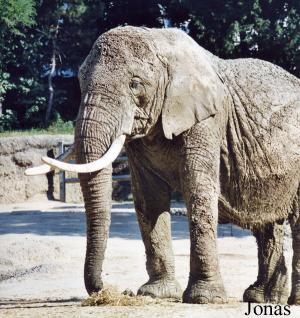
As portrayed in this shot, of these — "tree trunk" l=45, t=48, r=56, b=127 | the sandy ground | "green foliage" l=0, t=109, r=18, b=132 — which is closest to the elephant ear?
the sandy ground

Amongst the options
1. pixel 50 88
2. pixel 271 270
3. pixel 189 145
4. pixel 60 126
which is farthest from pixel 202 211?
pixel 50 88

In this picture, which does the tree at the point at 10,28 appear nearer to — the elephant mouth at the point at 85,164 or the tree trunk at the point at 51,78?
the tree trunk at the point at 51,78

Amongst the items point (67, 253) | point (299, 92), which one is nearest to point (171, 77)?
point (299, 92)

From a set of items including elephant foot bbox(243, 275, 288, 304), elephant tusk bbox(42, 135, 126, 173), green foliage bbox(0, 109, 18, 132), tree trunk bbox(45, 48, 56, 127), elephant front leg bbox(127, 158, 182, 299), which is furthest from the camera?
tree trunk bbox(45, 48, 56, 127)

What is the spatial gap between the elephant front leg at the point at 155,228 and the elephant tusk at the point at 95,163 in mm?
869

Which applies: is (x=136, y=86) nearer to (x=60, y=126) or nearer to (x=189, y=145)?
(x=189, y=145)

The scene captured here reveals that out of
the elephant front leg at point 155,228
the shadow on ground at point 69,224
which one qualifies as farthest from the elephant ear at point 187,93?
the shadow on ground at point 69,224

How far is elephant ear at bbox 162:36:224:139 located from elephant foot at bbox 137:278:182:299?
1.44 metres

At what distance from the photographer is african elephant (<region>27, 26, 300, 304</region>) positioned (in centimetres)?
683

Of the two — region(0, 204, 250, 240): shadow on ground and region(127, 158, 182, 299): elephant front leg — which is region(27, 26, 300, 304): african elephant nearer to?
region(127, 158, 182, 299): elephant front leg

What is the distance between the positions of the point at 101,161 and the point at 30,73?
21.6m

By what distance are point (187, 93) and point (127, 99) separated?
0.54 m

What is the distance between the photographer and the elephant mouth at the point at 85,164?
6.33 meters

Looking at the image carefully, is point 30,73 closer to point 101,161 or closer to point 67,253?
point 67,253
